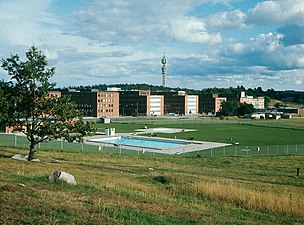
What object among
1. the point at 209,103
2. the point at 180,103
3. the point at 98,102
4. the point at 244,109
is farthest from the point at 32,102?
the point at 209,103

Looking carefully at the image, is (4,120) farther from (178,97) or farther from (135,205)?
(178,97)

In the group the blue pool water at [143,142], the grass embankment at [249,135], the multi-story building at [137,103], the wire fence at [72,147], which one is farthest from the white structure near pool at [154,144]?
the multi-story building at [137,103]

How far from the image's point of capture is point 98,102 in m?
154

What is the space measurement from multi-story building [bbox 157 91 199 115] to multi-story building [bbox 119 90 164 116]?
40.8 feet

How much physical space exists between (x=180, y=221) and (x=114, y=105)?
152 m

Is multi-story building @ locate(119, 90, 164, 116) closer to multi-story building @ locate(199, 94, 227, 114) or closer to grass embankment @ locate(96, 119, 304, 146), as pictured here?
multi-story building @ locate(199, 94, 227, 114)

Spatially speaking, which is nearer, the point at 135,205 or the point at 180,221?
the point at 180,221

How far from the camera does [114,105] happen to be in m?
162

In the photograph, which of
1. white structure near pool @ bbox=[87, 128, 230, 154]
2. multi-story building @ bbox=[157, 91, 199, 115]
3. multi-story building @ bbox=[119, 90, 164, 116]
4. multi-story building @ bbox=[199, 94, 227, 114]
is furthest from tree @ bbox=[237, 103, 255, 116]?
white structure near pool @ bbox=[87, 128, 230, 154]

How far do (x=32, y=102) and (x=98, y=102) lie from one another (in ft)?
412

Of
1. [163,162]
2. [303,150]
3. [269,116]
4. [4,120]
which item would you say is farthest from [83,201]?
[269,116]

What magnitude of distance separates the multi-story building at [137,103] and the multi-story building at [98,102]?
1455 centimetres

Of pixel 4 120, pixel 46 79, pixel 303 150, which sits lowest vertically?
pixel 303 150

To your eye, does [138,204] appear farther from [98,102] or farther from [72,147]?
[98,102]
